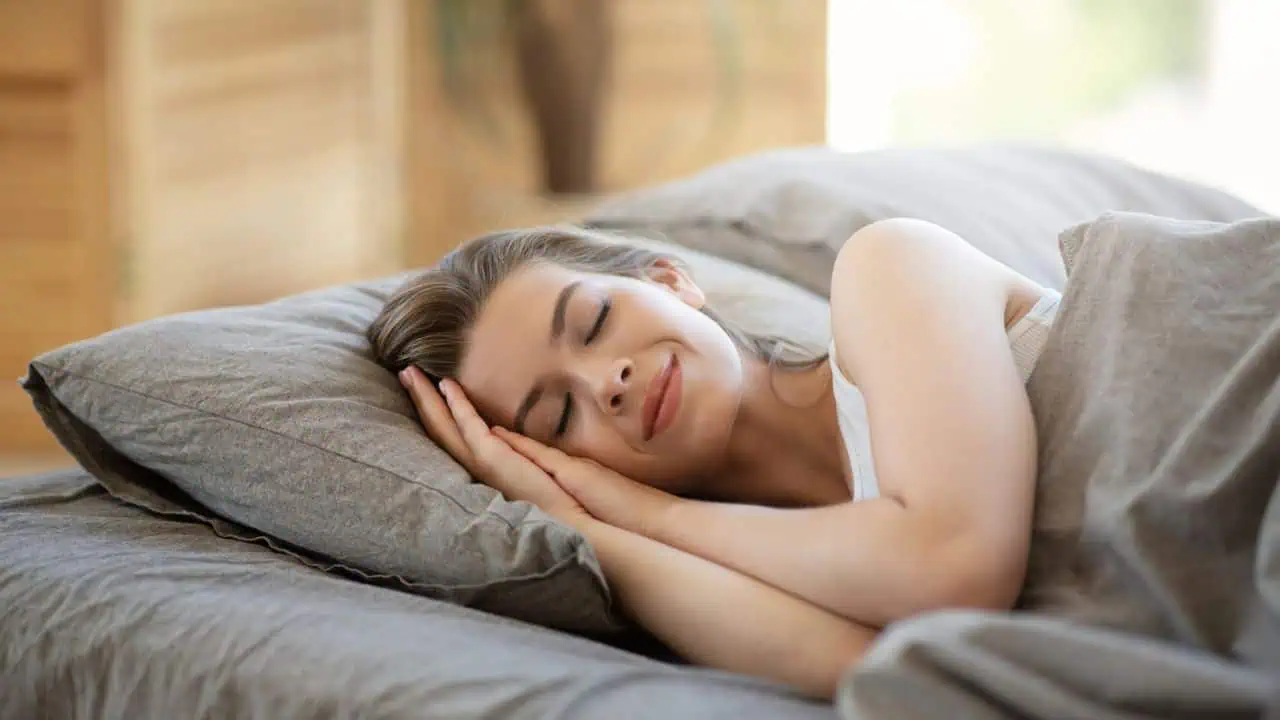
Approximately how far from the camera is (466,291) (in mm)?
1304

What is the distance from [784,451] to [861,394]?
16 centimetres

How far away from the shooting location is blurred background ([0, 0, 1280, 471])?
291cm

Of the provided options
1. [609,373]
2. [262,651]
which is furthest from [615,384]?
[262,651]

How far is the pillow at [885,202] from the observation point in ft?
5.50

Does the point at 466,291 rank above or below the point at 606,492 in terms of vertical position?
above

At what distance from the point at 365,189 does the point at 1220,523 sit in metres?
3.04

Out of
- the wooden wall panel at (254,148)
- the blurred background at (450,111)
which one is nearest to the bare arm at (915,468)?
the blurred background at (450,111)

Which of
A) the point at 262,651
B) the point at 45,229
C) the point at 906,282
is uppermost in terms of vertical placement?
the point at 906,282

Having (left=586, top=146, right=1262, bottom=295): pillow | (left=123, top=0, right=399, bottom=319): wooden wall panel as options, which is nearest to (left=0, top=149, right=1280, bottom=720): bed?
(left=586, top=146, right=1262, bottom=295): pillow

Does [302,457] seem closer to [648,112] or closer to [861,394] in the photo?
[861,394]

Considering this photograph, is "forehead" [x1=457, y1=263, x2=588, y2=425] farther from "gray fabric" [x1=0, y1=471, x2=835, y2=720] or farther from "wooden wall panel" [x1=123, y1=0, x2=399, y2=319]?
"wooden wall panel" [x1=123, y1=0, x2=399, y2=319]

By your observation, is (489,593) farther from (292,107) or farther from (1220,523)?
(292,107)

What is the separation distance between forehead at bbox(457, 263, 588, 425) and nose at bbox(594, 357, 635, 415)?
6 cm

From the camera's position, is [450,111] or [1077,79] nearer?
[1077,79]
